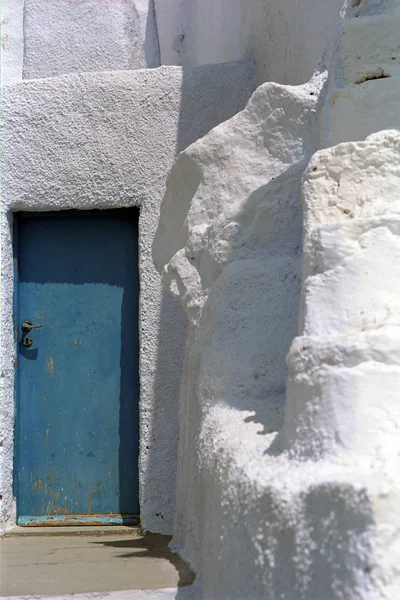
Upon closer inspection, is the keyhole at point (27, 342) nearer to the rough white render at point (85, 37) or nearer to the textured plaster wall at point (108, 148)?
the textured plaster wall at point (108, 148)

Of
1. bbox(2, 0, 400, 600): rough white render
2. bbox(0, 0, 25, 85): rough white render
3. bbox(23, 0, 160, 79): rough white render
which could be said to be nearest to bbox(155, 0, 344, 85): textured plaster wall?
bbox(2, 0, 400, 600): rough white render

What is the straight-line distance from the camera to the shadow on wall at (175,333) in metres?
4.01

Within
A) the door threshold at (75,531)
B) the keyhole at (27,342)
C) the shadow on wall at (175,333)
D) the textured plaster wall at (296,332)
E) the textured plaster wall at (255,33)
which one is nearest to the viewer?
the textured plaster wall at (296,332)

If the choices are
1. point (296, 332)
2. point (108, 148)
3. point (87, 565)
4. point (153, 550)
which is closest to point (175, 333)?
point (108, 148)

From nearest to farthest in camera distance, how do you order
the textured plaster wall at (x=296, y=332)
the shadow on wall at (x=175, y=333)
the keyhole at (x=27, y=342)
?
the textured plaster wall at (x=296, y=332)
the shadow on wall at (x=175, y=333)
the keyhole at (x=27, y=342)

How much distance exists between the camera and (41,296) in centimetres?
431

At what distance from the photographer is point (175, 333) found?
4.12 metres

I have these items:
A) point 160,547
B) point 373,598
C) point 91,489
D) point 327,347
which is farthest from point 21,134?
point 373,598

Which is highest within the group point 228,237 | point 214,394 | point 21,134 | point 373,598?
point 21,134

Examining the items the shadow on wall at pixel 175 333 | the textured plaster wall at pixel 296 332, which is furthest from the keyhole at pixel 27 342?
the textured plaster wall at pixel 296 332

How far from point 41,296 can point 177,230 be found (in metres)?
1.41

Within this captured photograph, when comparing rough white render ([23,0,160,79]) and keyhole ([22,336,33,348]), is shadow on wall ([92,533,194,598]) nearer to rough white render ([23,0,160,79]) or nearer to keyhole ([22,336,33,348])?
keyhole ([22,336,33,348])

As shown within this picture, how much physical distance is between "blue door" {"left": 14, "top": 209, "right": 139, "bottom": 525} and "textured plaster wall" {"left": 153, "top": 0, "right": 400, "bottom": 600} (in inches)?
45.6

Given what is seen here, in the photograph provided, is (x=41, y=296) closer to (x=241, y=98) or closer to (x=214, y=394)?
(x=241, y=98)
